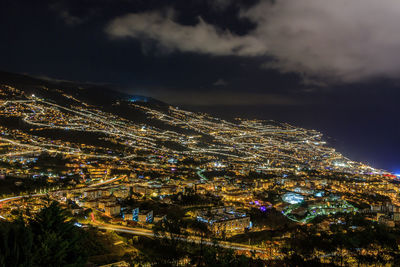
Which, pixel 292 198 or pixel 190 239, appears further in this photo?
pixel 292 198

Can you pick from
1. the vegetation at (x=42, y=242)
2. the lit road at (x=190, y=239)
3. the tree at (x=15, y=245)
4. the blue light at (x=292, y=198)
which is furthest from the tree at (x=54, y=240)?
the blue light at (x=292, y=198)

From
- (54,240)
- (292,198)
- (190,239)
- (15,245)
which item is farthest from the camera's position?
(292,198)

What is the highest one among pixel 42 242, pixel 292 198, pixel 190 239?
pixel 42 242

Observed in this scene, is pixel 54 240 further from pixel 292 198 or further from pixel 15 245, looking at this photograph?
pixel 292 198

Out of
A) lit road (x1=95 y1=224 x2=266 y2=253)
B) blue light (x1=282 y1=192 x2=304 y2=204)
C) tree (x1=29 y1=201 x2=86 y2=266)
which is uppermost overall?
tree (x1=29 y1=201 x2=86 y2=266)

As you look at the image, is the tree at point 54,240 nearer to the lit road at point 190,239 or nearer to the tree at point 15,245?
the tree at point 15,245

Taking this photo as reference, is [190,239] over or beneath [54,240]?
beneath

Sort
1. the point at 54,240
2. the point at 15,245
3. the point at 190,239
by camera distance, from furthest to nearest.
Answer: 1. the point at 190,239
2. the point at 54,240
3. the point at 15,245

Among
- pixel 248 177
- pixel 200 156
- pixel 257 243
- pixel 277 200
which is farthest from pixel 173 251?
pixel 200 156

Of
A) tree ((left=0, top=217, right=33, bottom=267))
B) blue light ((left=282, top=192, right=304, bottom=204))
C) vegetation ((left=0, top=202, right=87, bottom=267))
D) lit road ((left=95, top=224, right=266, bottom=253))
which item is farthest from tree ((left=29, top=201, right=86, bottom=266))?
blue light ((left=282, top=192, right=304, bottom=204))

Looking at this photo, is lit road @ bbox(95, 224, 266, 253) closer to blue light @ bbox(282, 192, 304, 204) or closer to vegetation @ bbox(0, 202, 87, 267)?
blue light @ bbox(282, 192, 304, 204)

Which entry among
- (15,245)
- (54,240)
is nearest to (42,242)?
(54,240)
